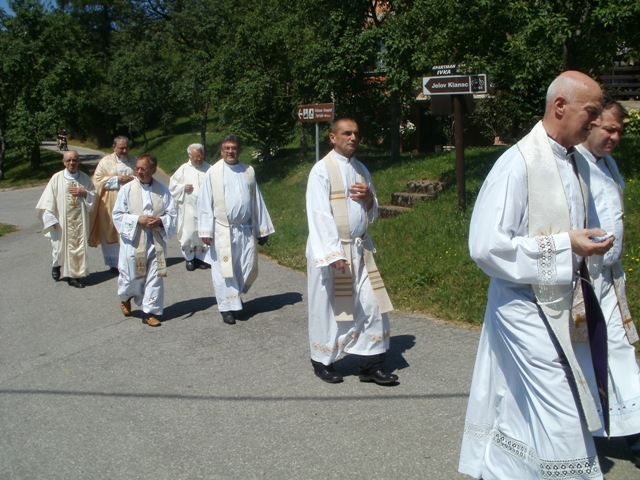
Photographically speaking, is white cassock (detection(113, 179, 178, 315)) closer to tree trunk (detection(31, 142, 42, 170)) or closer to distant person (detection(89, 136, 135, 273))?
distant person (detection(89, 136, 135, 273))

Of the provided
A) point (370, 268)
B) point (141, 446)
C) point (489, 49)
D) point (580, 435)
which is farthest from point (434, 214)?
point (580, 435)

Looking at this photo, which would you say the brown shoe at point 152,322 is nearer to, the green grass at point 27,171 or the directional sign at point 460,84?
the directional sign at point 460,84

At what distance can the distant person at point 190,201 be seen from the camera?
12.0 metres

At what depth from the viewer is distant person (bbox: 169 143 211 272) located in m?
12.0

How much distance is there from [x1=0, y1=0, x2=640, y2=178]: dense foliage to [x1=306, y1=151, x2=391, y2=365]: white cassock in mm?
5824

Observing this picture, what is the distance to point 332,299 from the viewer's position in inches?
244

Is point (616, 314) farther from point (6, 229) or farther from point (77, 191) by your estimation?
point (6, 229)

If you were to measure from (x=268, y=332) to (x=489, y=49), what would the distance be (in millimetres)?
6779

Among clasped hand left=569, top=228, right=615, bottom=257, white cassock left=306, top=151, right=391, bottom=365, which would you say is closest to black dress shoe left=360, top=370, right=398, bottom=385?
white cassock left=306, top=151, right=391, bottom=365

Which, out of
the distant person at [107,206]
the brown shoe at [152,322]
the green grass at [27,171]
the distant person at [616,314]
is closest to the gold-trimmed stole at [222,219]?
the brown shoe at [152,322]

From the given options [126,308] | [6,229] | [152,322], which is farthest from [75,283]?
[6,229]

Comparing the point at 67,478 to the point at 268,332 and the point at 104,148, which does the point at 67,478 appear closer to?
the point at 268,332

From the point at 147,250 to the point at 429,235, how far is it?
4115 mm

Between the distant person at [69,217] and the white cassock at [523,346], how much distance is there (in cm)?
818
